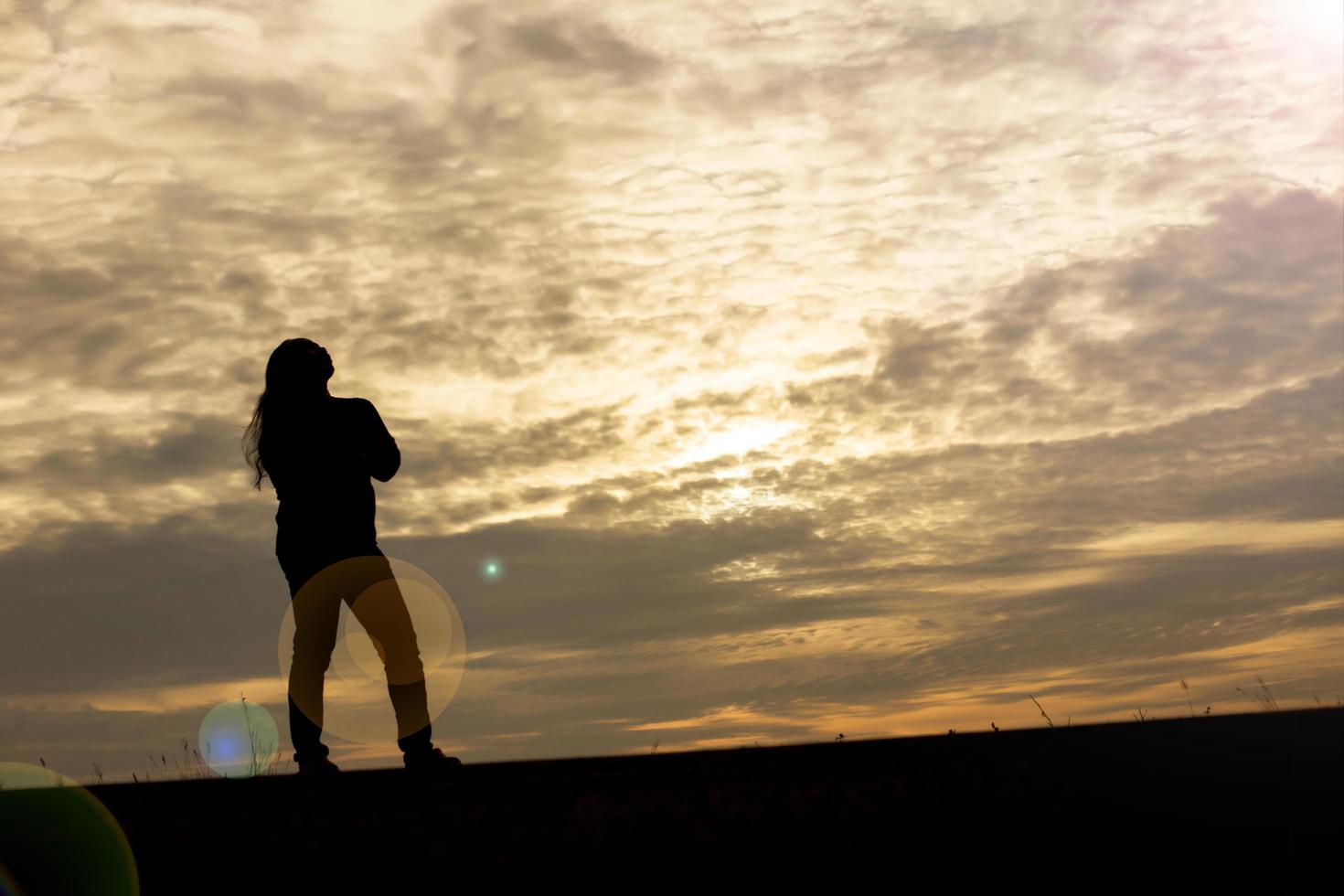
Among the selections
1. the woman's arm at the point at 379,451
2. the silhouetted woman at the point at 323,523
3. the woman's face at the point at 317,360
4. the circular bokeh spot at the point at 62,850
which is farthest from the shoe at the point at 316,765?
the circular bokeh spot at the point at 62,850

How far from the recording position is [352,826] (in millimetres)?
2863

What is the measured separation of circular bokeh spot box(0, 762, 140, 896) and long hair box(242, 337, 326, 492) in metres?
3.81

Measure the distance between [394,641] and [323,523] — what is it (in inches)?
28.5

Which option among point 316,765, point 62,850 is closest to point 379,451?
point 316,765

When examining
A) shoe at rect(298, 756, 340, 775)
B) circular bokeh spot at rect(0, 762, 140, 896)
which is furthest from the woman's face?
circular bokeh spot at rect(0, 762, 140, 896)

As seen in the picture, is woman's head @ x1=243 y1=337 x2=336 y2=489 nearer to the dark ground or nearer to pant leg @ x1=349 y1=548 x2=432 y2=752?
pant leg @ x1=349 y1=548 x2=432 y2=752

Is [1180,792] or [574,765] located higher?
[574,765]

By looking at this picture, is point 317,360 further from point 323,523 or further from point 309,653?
point 309,653

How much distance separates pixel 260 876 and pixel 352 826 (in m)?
0.22

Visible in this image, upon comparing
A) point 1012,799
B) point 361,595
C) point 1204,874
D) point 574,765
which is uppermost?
point 361,595

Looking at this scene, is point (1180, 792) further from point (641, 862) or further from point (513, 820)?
point (513, 820)

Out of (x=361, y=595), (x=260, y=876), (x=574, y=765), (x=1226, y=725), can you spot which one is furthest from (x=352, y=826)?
(x=361, y=595)

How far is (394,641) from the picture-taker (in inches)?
263

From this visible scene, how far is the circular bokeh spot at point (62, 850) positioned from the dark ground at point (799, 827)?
3 centimetres
